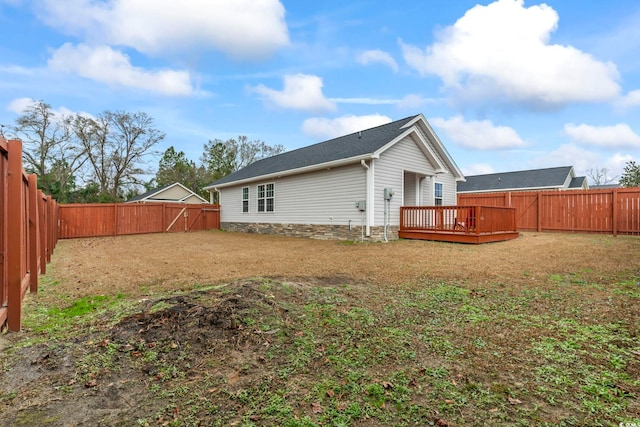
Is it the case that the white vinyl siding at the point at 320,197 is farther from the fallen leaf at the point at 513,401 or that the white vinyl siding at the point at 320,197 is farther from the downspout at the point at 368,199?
the fallen leaf at the point at 513,401

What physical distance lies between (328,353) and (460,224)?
8981mm

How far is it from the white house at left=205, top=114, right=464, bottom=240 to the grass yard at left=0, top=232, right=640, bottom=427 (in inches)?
237

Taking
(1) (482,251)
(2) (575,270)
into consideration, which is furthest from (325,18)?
(2) (575,270)

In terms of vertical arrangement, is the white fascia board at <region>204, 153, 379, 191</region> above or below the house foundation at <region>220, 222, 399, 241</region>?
above

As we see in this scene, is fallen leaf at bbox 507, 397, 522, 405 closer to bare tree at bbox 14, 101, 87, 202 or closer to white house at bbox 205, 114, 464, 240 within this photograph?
white house at bbox 205, 114, 464, 240

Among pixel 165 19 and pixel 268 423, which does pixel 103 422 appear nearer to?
pixel 268 423

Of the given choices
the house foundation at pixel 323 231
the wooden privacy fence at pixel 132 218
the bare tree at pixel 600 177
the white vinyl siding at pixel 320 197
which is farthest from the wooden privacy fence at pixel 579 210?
the bare tree at pixel 600 177

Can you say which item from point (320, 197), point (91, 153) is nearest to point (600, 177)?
point (320, 197)

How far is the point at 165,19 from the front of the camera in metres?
9.11

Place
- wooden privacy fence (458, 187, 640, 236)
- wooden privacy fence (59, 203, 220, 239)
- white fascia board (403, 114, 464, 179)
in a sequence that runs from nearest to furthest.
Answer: wooden privacy fence (458, 187, 640, 236)
white fascia board (403, 114, 464, 179)
wooden privacy fence (59, 203, 220, 239)

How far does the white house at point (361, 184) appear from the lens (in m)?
10.8

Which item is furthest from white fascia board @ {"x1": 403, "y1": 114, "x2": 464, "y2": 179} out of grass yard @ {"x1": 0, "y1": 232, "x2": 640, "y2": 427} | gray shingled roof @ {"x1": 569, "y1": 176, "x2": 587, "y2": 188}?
gray shingled roof @ {"x1": 569, "y1": 176, "x2": 587, "y2": 188}

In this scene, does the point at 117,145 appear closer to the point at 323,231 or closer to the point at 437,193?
the point at 323,231

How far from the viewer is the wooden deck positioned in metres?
9.76
